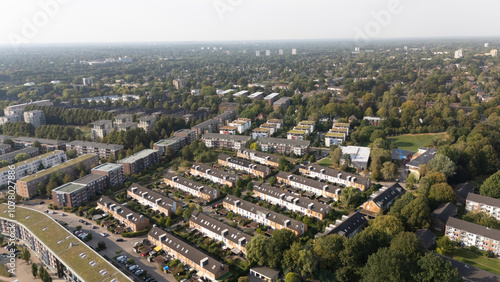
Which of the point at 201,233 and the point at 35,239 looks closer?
the point at 35,239

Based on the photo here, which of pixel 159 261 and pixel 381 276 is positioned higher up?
pixel 381 276

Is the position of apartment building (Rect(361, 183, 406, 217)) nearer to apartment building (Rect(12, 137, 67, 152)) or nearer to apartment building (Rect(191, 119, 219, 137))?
apartment building (Rect(191, 119, 219, 137))

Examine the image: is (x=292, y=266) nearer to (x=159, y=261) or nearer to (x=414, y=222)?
(x=159, y=261)

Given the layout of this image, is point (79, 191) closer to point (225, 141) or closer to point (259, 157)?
point (259, 157)

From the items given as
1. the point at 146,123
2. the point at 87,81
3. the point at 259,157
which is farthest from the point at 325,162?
the point at 87,81

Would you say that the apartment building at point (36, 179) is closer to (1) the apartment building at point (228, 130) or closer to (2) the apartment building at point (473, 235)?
(1) the apartment building at point (228, 130)

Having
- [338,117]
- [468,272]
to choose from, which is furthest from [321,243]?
[338,117]
